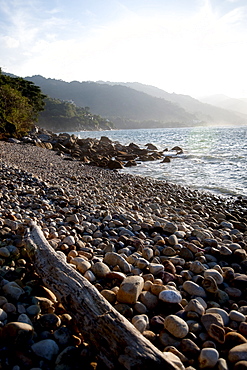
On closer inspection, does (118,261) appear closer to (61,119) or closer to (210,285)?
(210,285)

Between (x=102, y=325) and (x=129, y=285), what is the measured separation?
654 mm

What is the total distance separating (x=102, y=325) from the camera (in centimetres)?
156

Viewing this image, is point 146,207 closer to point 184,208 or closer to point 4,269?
point 184,208

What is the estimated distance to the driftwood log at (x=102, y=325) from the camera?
4.39ft

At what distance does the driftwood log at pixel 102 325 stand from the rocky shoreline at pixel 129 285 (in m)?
0.12

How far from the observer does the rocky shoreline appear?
5.30 ft

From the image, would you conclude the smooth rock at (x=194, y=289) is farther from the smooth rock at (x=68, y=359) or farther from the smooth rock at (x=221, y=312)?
the smooth rock at (x=68, y=359)

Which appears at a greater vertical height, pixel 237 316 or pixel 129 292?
pixel 129 292

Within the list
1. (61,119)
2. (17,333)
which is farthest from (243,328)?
(61,119)

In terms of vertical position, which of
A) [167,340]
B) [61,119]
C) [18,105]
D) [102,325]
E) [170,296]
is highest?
[61,119]

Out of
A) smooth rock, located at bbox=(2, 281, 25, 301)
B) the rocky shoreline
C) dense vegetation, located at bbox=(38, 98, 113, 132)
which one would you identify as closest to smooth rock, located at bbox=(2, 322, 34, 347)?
the rocky shoreline

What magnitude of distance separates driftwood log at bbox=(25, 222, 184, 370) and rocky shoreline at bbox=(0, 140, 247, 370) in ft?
0.40

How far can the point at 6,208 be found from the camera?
4.16 metres

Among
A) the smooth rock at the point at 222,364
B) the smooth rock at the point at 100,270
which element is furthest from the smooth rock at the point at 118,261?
the smooth rock at the point at 222,364
